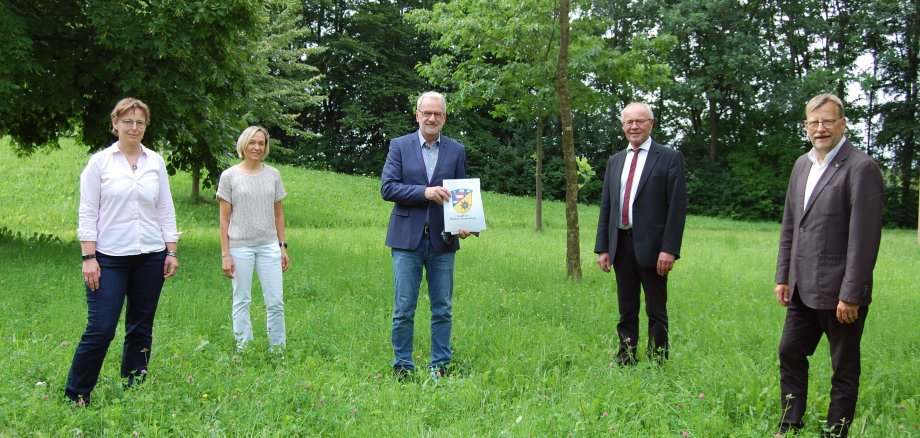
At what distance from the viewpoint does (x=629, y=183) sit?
193 inches

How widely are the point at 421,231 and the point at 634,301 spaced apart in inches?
68.7

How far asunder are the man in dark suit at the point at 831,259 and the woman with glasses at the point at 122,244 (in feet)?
12.9

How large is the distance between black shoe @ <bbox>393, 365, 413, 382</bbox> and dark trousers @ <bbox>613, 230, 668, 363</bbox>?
5.25 feet

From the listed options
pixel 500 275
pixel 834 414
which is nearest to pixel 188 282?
pixel 500 275

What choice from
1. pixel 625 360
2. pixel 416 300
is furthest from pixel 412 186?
pixel 625 360

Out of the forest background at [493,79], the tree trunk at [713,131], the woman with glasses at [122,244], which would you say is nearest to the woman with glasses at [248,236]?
the woman with glasses at [122,244]

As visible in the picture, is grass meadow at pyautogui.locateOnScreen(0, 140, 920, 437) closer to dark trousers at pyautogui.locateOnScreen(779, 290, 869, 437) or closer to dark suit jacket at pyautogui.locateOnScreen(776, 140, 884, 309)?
dark trousers at pyautogui.locateOnScreen(779, 290, 869, 437)

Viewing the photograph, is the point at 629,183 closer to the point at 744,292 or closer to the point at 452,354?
the point at 452,354

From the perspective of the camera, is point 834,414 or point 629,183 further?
point 629,183

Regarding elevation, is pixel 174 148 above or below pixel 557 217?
above

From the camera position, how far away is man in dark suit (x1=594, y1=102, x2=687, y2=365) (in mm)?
4719

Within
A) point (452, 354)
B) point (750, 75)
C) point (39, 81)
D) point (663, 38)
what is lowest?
point (452, 354)

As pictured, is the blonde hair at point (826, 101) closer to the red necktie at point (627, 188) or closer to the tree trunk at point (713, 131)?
the red necktie at point (627, 188)

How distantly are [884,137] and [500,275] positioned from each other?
3086cm
